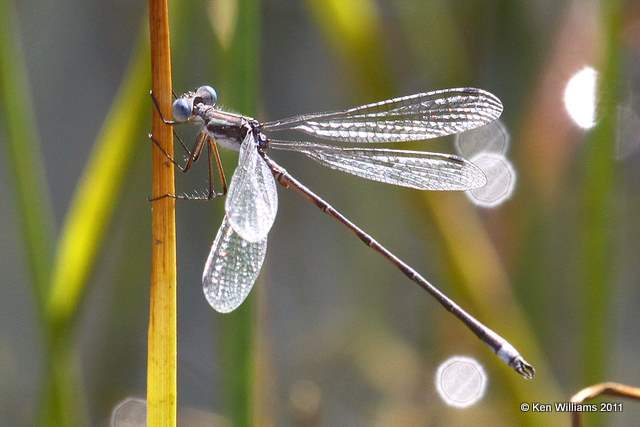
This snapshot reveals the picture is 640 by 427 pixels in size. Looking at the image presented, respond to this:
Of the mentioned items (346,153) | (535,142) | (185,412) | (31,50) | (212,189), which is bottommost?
(185,412)

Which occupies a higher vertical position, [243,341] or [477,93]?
[477,93]

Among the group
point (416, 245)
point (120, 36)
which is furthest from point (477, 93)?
point (120, 36)

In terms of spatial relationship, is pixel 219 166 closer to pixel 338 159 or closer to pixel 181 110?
pixel 181 110

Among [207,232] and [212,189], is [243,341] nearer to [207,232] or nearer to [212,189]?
[212,189]

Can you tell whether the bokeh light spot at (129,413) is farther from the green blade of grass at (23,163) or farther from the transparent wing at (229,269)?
the transparent wing at (229,269)

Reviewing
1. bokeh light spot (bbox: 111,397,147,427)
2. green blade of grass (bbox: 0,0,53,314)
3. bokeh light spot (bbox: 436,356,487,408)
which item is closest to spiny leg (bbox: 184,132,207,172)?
green blade of grass (bbox: 0,0,53,314)

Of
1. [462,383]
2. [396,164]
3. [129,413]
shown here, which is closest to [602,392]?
[396,164]

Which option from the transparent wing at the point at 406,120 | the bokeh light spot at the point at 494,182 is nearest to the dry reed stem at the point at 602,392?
the transparent wing at the point at 406,120
